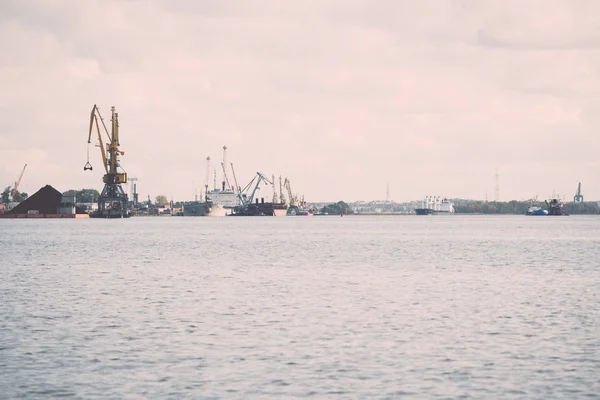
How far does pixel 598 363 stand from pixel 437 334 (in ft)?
19.4

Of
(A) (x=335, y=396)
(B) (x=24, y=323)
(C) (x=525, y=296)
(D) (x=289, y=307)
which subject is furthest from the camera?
(C) (x=525, y=296)

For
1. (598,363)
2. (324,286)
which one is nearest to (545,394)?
(598,363)

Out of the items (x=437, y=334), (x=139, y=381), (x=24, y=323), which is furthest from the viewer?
(x=24, y=323)

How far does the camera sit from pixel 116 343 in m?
24.6

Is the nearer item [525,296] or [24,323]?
[24,323]

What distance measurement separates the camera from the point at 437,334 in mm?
26203

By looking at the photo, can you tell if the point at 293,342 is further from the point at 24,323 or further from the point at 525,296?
the point at 525,296

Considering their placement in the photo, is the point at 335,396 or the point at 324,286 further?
the point at 324,286

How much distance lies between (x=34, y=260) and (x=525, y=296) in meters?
40.3

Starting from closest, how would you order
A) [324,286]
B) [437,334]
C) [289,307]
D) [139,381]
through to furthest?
[139,381], [437,334], [289,307], [324,286]

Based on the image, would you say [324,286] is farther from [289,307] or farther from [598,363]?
[598,363]

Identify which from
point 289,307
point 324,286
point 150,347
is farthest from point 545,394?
point 324,286

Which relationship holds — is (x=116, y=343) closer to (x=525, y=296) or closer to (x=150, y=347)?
(x=150, y=347)

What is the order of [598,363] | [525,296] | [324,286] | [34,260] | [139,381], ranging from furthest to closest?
1. [34,260]
2. [324,286]
3. [525,296]
4. [598,363]
5. [139,381]
